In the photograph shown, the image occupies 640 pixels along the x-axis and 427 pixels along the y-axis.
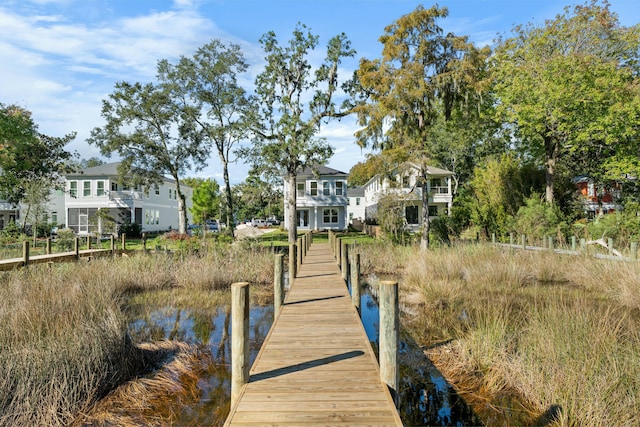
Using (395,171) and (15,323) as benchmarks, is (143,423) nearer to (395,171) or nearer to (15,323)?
(15,323)

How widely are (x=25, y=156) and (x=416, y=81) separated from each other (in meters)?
31.4

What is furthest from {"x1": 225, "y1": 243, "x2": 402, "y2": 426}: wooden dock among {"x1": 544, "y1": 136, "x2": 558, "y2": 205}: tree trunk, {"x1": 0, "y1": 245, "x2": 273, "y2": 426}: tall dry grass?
{"x1": 544, "y1": 136, "x2": 558, "y2": 205}: tree trunk

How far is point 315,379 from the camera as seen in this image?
4594mm

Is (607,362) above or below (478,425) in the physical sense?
above

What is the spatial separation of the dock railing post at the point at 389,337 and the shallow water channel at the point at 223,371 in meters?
1.82

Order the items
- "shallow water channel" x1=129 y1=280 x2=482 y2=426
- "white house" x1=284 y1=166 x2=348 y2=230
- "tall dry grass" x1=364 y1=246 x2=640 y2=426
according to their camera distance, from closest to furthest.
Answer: "tall dry grass" x1=364 y1=246 x2=640 y2=426, "shallow water channel" x1=129 y1=280 x2=482 y2=426, "white house" x1=284 y1=166 x2=348 y2=230

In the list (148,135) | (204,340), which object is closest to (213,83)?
(148,135)

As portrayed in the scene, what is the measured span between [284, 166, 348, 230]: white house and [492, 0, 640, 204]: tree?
60.1 feet

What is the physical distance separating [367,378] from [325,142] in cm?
2488

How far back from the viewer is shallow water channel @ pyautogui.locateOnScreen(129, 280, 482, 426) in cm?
592

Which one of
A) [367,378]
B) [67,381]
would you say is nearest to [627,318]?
[367,378]

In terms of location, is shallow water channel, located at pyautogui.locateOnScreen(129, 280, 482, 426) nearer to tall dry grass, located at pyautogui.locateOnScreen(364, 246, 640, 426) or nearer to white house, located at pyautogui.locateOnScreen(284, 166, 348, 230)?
tall dry grass, located at pyautogui.locateOnScreen(364, 246, 640, 426)

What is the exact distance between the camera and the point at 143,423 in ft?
18.5

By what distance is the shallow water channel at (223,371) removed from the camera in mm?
5922
